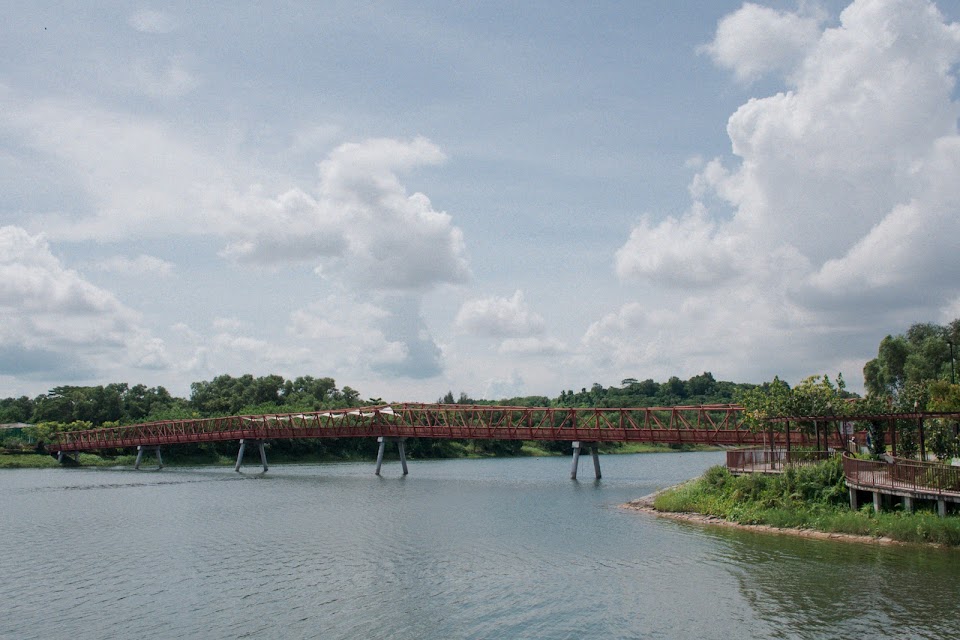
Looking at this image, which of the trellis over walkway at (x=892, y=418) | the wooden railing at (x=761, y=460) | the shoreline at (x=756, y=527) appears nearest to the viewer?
the shoreline at (x=756, y=527)

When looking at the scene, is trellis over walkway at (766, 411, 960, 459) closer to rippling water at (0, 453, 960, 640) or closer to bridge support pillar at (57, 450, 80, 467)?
rippling water at (0, 453, 960, 640)

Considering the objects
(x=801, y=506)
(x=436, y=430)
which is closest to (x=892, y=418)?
(x=801, y=506)

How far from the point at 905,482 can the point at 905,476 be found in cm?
32

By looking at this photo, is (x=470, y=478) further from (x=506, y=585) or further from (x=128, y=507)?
(x=506, y=585)

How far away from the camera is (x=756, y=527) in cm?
4378

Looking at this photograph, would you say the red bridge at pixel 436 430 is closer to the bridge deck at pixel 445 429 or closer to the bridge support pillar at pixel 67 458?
the bridge deck at pixel 445 429

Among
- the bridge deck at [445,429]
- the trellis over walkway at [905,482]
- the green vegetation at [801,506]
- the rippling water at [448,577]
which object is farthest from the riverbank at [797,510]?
the bridge deck at [445,429]

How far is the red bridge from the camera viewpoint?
81.2m

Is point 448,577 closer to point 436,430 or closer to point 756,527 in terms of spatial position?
point 756,527

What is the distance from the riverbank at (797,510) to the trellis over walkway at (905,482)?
2.79ft

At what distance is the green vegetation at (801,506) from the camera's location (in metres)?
36.8

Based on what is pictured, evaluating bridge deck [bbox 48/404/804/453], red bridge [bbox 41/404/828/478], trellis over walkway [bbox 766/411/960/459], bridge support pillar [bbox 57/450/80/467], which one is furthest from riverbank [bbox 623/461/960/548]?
bridge support pillar [bbox 57/450/80/467]

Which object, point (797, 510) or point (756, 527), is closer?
point (797, 510)

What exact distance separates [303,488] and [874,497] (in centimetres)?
5736
